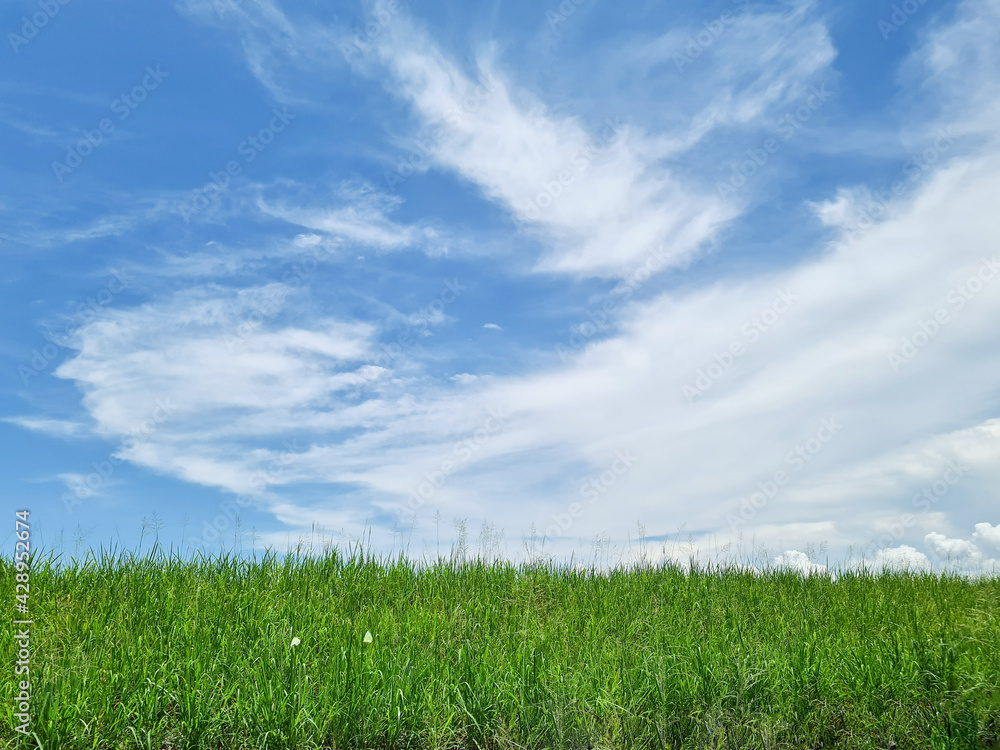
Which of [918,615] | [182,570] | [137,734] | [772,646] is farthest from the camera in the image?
[918,615]

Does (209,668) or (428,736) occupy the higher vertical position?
(209,668)

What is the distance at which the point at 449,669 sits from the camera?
5.70 m

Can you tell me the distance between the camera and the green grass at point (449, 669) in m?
4.86

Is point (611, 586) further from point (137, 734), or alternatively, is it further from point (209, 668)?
point (137, 734)

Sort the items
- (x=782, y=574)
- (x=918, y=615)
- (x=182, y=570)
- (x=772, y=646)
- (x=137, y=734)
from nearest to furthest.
Answer: (x=137, y=734) → (x=772, y=646) → (x=182, y=570) → (x=918, y=615) → (x=782, y=574)

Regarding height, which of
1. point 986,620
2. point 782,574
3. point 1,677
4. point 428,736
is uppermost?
point 782,574

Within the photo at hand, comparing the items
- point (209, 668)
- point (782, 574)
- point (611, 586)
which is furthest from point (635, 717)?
point (782, 574)

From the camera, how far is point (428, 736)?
4914 millimetres

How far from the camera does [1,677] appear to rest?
5297 mm

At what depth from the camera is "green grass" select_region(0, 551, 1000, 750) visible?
4.86 meters

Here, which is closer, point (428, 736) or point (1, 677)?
point (428, 736)

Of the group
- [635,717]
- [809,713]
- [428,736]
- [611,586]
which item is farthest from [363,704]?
[611,586]

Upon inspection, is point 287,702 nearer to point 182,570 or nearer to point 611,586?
point 182,570

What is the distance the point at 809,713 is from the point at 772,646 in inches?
60.9
